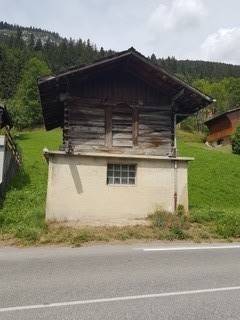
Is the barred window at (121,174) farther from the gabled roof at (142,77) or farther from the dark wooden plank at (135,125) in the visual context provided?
the gabled roof at (142,77)

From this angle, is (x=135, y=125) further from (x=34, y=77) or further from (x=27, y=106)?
(x=34, y=77)

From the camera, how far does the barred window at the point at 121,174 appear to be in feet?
58.3

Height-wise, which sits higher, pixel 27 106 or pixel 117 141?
pixel 27 106

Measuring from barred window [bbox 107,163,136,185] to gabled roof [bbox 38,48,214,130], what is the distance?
3706 mm

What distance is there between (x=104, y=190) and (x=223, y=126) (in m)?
52.9

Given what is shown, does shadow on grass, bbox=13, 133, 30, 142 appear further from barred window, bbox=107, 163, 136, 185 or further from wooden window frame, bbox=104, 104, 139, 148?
barred window, bbox=107, 163, 136, 185

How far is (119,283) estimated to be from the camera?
9000mm

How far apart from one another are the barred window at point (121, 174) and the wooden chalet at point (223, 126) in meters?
47.9

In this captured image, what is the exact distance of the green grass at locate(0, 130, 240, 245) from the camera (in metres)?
15.0

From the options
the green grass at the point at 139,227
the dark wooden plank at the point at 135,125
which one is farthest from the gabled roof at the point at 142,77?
the green grass at the point at 139,227

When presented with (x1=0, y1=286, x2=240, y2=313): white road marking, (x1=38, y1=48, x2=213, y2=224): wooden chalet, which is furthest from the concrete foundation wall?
(x1=0, y1=286, x2=240, y2=313): white road marking

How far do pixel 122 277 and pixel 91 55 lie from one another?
130 meters

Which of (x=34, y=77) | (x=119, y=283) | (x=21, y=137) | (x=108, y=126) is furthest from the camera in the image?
(x=34, y=77)

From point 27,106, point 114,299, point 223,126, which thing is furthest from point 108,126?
point 27,106
